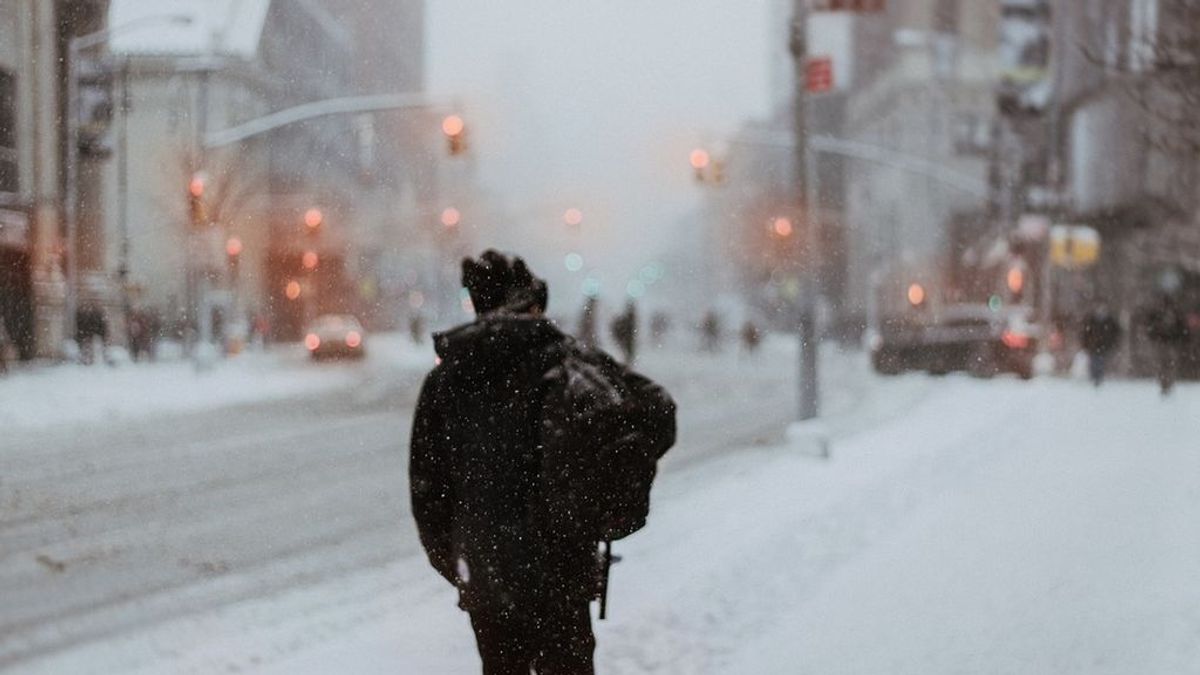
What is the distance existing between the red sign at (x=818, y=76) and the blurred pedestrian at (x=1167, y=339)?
8.80 meters

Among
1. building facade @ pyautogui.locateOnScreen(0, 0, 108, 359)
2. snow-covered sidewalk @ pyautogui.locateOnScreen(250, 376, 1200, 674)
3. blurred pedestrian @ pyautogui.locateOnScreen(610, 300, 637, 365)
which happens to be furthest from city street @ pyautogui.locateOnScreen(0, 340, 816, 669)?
building facade @ pyautogui.locateOnScreen(0, 0, 108, 359)

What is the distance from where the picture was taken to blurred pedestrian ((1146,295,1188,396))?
2141cm

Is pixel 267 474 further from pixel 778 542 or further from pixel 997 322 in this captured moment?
pixel 997 322

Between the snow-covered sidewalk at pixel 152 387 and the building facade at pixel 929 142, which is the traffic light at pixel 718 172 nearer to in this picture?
the snow-covered sidewalk at pixel 152 387

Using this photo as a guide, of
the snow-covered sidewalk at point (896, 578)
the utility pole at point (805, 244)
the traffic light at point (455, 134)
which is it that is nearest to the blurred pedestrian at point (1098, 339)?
the utility pole at point (805, 244)

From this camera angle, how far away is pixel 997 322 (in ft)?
97.6

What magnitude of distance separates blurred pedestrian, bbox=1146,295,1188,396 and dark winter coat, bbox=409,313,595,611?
20.0 meters

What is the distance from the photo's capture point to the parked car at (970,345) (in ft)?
95.5

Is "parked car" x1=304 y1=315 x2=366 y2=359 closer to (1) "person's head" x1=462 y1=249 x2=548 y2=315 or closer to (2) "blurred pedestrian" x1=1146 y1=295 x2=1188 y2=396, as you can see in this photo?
(2) "blurred pedestrian" x1=1146 y1=295 x2=1188 y2=396

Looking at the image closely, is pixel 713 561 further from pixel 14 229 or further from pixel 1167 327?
pixel 14 229

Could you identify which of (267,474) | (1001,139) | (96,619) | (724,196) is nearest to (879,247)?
(1001,139)

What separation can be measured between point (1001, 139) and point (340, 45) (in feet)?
115

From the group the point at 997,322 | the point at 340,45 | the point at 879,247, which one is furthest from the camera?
the point at 879,247

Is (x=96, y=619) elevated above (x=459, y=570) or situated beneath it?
situated beneath
